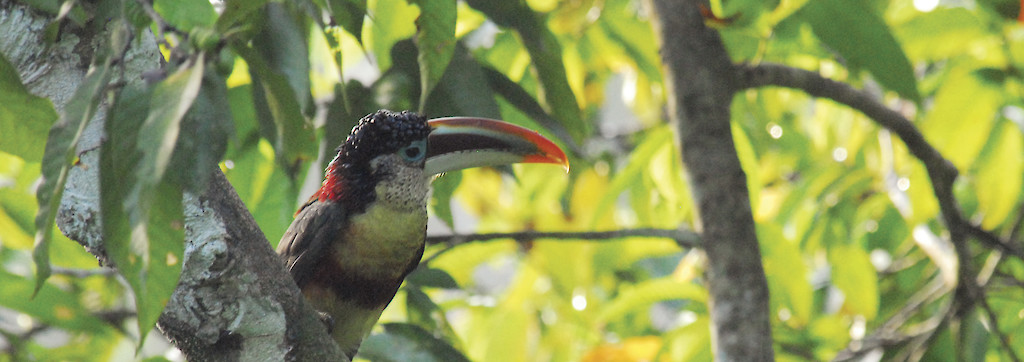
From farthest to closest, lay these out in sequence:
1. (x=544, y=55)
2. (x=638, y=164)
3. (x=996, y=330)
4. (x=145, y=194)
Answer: (x=638, y=164), (x=996, y=330), (x=544, y=55), (x=145, y=194)

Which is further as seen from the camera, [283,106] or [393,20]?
[393,20]

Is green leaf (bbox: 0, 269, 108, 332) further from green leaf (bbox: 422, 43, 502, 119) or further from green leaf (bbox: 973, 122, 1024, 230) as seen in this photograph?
green leaf (bbox: 973, 122, 1024, 230)

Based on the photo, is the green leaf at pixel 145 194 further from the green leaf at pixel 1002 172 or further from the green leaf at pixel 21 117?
the green leaf at pixel 1002 172

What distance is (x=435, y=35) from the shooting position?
148cm

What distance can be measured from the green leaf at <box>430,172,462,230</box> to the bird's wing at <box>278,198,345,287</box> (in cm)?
22

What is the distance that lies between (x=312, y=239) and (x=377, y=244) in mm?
149

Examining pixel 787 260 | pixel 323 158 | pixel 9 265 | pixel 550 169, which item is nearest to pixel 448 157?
pixel 323 158

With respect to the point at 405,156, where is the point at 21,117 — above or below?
above

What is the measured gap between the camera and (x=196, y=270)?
137cm

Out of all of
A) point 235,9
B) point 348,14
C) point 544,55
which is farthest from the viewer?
point 544,55

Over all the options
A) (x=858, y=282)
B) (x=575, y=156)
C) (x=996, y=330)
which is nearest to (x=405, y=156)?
(x=575, y=156)

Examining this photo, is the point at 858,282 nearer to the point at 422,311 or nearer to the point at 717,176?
the point at 717,176

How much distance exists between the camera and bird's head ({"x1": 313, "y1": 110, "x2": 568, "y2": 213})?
215cm

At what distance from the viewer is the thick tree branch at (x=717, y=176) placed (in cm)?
246
